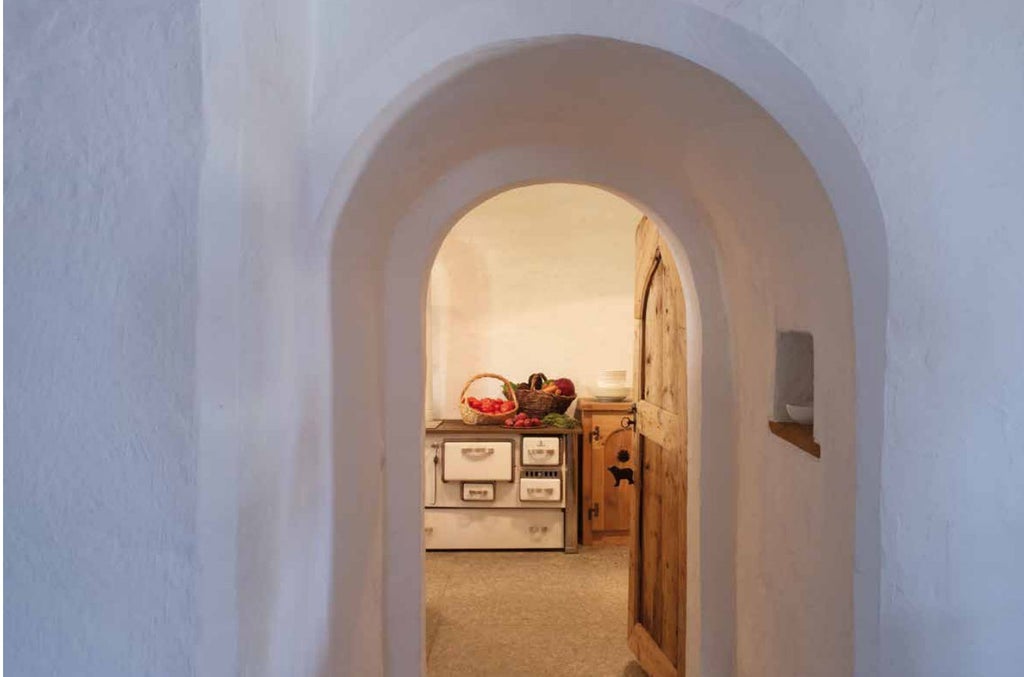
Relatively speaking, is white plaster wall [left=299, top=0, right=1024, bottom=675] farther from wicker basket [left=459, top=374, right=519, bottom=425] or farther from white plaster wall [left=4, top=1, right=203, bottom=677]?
wicker basket [left=459, top=374, right=519, bottom=425]

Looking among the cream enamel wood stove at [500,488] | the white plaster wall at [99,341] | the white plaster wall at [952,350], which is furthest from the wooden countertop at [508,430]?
the white plaster wall at [99,341]

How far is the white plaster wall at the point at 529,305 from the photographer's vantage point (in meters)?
5.93

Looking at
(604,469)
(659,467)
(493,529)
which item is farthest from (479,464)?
(659,467)

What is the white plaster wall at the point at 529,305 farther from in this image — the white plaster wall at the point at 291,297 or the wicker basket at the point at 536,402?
the white plaster wall at the point at 291,297

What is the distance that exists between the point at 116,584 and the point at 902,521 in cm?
136

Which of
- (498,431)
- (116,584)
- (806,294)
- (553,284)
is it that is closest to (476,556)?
(498,431)

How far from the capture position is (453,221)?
2.85 meters

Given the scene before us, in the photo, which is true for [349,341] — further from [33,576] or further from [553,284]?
[553,284]

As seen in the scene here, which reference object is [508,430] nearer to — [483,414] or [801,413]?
[483,414]

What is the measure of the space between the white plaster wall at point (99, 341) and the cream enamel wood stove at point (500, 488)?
13.2 feet

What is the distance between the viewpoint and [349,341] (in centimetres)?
223

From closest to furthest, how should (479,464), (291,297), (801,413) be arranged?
(291,297)
(801,413)
(479,464)

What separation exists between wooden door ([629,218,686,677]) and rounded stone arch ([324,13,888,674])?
25cm

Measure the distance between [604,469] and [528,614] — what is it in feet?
4.33
